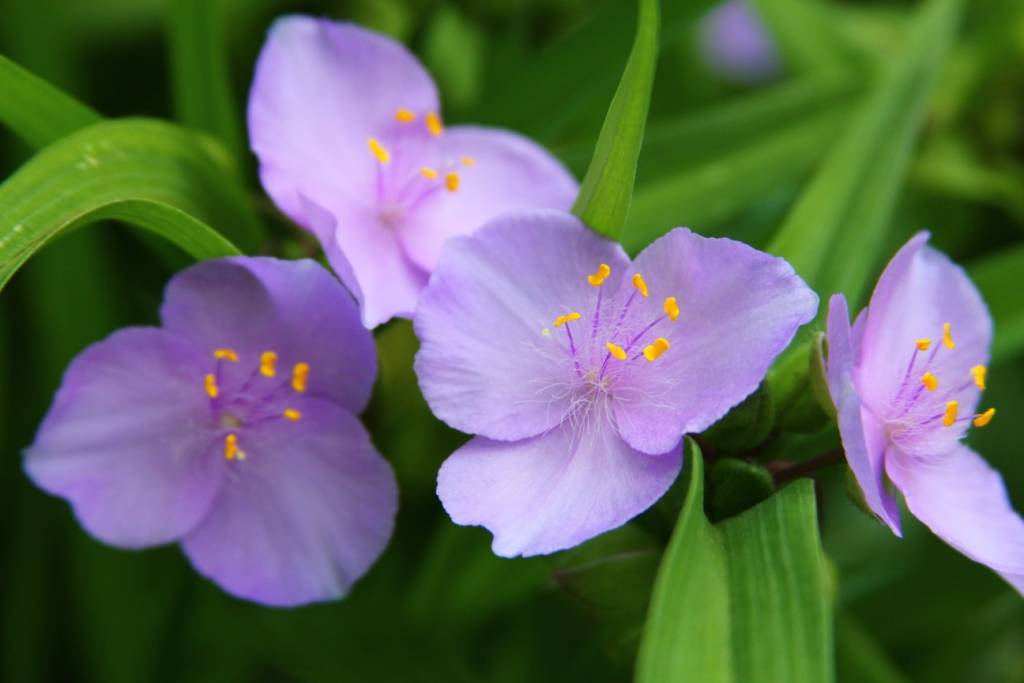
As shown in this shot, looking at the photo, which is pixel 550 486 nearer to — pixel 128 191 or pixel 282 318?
pixel 282 318

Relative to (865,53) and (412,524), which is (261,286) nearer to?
(412,524)

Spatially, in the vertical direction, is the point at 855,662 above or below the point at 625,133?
below

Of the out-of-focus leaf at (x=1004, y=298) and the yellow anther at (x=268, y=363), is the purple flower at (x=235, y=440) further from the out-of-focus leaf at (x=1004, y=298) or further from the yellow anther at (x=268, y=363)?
the out-of-focus leaf at (x=1004, y=298)

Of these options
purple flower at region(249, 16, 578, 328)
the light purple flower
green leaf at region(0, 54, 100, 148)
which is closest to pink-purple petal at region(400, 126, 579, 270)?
purple flower at region(249, 16, 578, 328)

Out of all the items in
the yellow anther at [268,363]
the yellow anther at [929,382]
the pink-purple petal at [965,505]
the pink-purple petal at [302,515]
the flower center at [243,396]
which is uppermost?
the yellow anther at [929,382]

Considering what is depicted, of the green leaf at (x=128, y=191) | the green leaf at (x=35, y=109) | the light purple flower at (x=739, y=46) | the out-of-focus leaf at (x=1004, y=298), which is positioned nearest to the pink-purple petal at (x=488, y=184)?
the green leaf at (x=128, y=191)

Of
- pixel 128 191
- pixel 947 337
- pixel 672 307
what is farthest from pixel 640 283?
pixel 128 191

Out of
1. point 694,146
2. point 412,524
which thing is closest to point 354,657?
point 412,524
